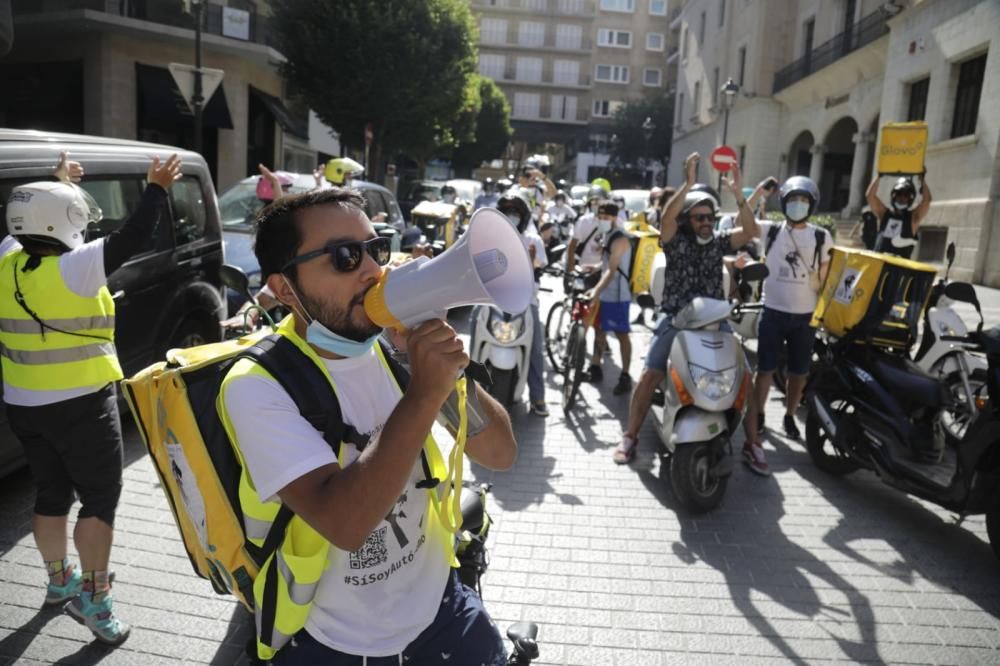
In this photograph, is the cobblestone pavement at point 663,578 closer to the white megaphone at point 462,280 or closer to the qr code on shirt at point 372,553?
→ the qr code on shirt at point 372,553

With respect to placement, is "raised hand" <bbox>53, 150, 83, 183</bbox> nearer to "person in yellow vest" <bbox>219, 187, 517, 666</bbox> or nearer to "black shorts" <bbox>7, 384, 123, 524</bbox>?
"black shorts" <bbox>7, 384, 123, 524</bbox>

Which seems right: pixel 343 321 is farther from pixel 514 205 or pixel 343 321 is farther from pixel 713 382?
pixel 514 205

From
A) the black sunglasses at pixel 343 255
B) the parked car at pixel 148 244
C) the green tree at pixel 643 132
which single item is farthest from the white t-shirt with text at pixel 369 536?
the green tree at pixel 643 132

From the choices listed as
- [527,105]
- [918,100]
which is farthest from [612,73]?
[918,100]

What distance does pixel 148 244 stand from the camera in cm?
443

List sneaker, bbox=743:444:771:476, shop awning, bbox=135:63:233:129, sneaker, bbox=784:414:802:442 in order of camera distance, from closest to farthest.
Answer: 1. sneaker, bbox=743:444:771:476
2. sneaker, bbox=784:414:802:442
3. shop awning, bbox=135:63:233:129

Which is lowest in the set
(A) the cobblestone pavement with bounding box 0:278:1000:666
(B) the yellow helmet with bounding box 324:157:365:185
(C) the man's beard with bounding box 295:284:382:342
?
(A) the cobblestone pavement with bounding box 0:278:1000:666

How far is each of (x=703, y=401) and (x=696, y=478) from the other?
46 centimetres

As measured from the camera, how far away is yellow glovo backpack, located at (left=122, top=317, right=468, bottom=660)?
1483 mm

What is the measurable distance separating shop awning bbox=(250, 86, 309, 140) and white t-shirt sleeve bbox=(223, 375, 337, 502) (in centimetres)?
2519

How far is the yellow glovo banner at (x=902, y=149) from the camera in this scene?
768 cm

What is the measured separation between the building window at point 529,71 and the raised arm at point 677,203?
66726 mm

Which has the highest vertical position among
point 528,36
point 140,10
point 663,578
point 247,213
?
point 528,36

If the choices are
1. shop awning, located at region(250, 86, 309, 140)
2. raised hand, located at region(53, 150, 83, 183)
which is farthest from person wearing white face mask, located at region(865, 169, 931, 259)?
shop awning, located at region(250, 86, 309, 140)
